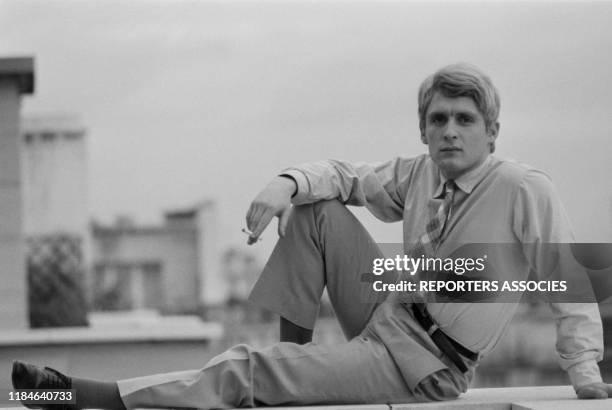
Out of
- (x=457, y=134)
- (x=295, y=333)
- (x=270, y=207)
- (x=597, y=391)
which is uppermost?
(x=457, y=134)

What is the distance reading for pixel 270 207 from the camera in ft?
8.75

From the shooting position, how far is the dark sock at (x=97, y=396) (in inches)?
99.0

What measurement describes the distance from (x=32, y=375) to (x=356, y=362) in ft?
2.23

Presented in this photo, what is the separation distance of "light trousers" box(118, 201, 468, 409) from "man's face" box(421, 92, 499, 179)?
0.28 m

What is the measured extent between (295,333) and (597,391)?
686 mm

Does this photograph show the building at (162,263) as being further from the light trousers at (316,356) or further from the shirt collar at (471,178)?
the shirt collar at (471,178)

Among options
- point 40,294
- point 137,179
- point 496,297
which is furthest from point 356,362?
point 137,179

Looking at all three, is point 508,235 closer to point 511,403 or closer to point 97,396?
point 511,403

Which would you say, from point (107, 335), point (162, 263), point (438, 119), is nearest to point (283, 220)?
point (438, 119)

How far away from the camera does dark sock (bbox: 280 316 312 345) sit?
2787 millimetres

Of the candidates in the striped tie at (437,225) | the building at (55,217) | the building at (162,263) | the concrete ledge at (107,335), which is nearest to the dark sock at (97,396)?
the striped tie at (437,225)

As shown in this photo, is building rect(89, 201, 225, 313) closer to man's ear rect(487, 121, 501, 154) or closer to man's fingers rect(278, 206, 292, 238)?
man's fingers rect(278, 206, 292, 238)

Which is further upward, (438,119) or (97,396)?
(438,119)

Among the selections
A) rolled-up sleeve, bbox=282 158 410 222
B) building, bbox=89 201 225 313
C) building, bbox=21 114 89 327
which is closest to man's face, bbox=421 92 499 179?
rolled-up sleeve, bbox=282 158 410 222
